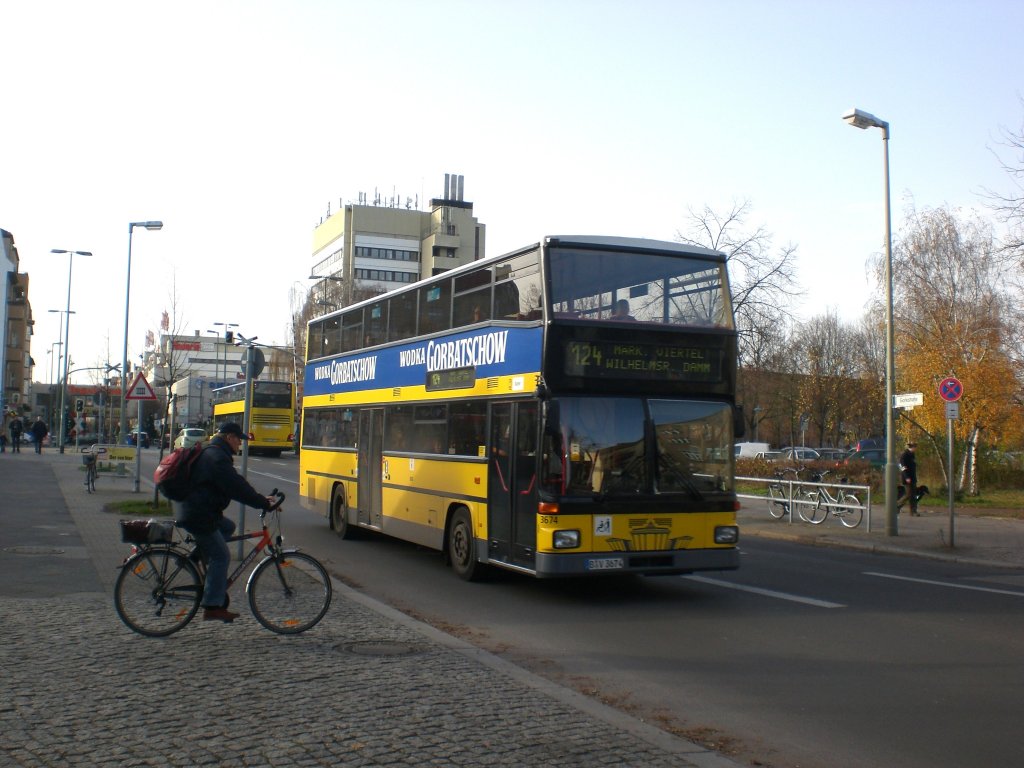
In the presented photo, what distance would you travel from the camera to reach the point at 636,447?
11281 millimetres

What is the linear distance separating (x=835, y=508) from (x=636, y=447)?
1284 centimetres

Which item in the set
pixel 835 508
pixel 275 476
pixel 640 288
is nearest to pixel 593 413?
pixel 640 288

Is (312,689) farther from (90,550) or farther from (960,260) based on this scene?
(960,260)

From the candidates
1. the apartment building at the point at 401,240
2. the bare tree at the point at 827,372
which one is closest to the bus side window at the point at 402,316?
the bare tree at the point at 827,372

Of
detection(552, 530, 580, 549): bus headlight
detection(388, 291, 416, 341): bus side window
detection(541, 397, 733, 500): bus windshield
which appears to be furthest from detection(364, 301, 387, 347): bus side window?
detection(552, 530, 580, 549): bus headlight

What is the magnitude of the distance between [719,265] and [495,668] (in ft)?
21.0

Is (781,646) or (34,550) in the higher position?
(34,550)

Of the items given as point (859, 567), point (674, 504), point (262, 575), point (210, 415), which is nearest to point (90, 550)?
point (262, 575)

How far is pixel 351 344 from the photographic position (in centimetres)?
1823

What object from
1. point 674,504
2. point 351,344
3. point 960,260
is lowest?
point 674,504

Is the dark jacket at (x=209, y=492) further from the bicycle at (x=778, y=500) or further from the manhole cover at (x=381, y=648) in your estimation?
the bicycle at (x=778, y=500)

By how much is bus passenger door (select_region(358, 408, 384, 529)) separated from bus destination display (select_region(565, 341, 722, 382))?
5616 mm

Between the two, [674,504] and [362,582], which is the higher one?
[674,504]

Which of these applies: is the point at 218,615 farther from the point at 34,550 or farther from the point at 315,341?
the point at 315,341
